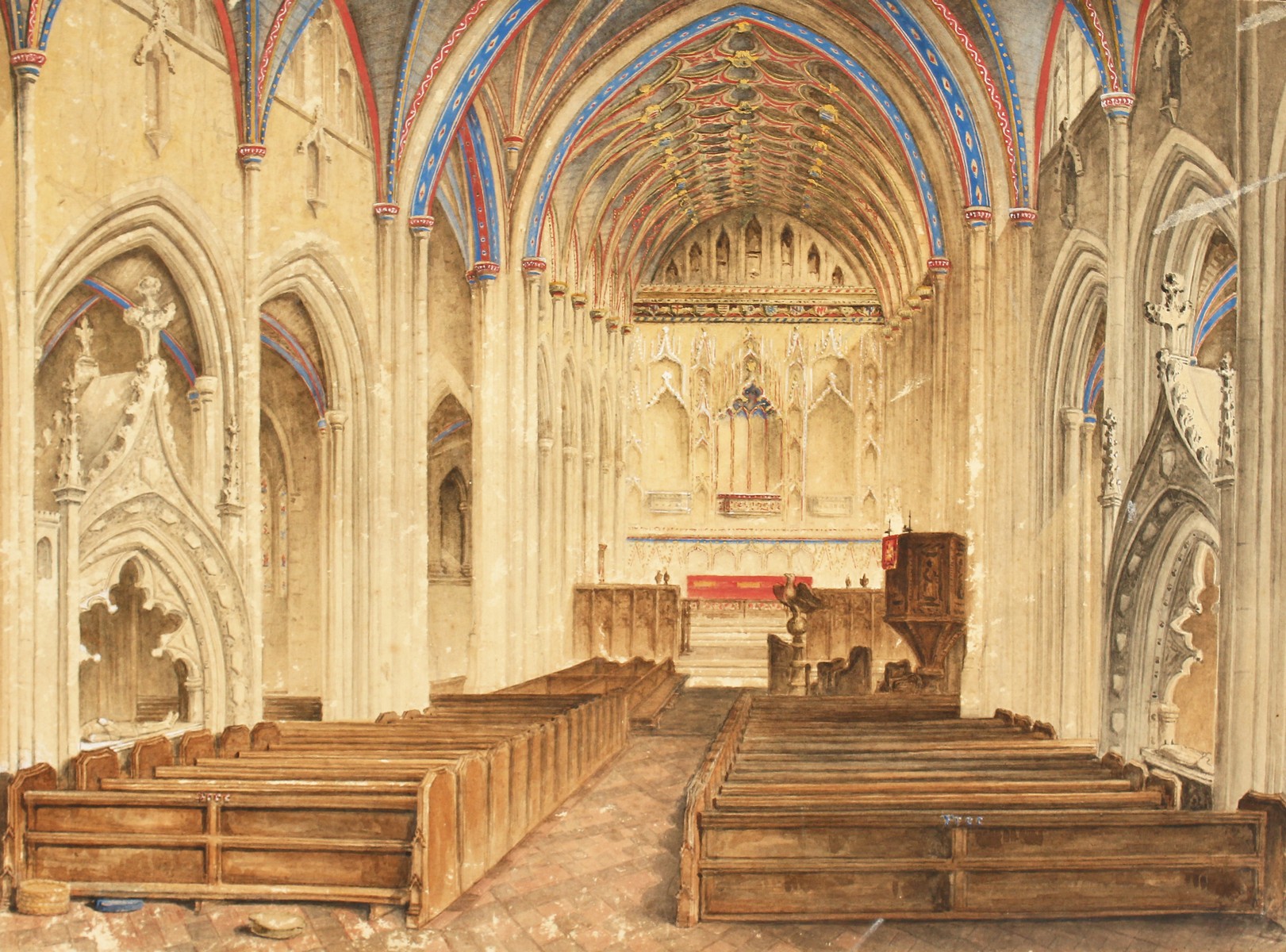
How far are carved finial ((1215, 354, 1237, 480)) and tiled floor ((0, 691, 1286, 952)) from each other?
8.14 feet

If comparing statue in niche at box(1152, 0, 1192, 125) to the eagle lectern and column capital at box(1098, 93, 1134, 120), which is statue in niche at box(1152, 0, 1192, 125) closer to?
column capital at box(1098, 93, 1134, 120)

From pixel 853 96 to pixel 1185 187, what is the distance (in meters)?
11.7

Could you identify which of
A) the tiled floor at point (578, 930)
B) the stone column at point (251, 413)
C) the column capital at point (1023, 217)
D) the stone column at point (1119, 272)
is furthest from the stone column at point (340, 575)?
the column capital at point (1023, 217)

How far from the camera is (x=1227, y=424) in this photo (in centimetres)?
682

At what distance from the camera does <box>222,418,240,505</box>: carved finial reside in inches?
397

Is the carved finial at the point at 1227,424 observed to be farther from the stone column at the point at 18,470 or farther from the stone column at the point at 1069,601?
the stone column at the point at 18,470

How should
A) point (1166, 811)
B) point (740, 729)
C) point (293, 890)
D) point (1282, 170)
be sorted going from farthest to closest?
point (740, 729)
point (1282, 170)
point (293, 890)
point (1166, 811)

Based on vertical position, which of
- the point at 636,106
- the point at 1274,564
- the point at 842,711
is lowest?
the point at 842,711

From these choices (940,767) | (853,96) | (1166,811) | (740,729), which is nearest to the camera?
(1166,811)

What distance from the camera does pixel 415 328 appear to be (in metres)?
13.5

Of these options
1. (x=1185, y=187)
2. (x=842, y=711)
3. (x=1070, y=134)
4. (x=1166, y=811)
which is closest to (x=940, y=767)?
(x=1166, y=811)

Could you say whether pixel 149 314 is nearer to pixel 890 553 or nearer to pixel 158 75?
pixel 158 75

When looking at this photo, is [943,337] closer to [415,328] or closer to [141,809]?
[415,328]

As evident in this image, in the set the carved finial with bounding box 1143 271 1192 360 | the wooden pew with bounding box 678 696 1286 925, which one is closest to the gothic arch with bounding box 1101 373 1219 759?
the carved finial with bounding box 1143 271 1192 360
